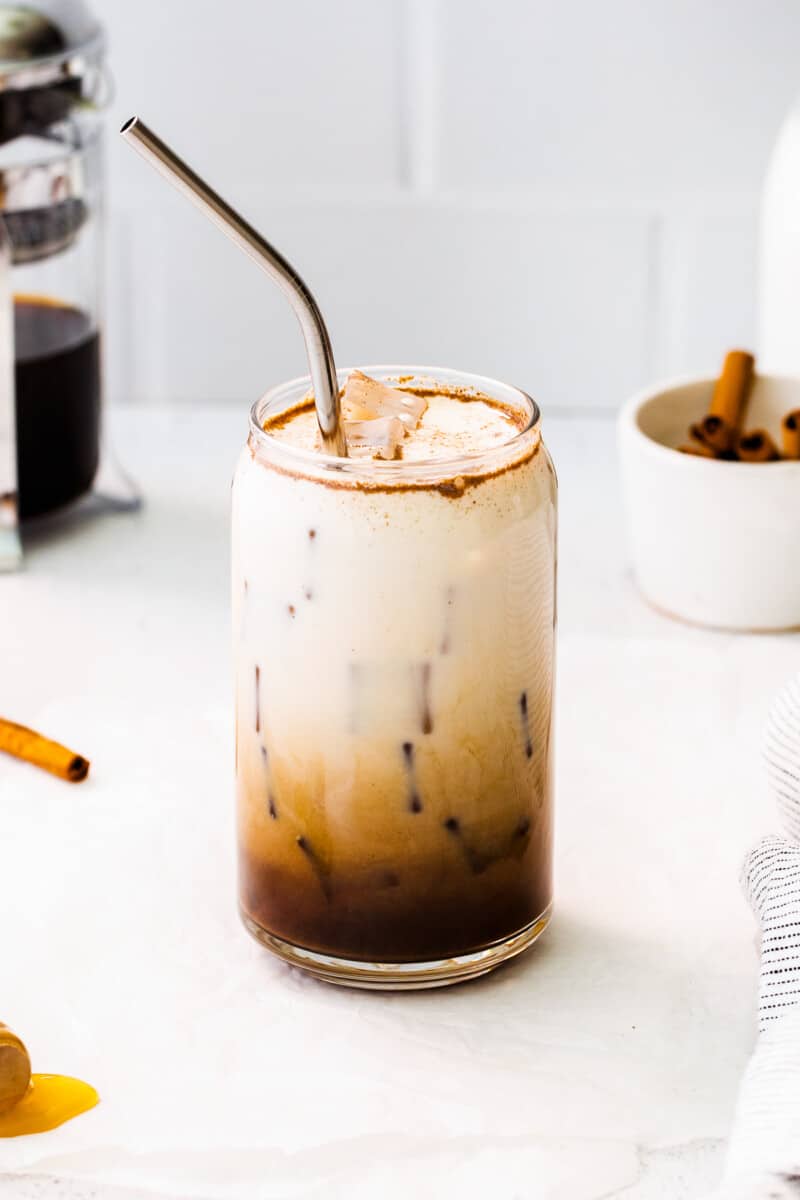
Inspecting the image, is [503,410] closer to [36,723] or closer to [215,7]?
[36,723]

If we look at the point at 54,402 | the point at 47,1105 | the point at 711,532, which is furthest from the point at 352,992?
the point at 54,402

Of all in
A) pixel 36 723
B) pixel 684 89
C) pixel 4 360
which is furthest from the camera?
pixel 684 89

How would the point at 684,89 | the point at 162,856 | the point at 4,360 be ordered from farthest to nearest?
the point at 684,89 → the point at 4,360 → the point at 162,856

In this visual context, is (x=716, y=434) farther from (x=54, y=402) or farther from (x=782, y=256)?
(x=54, y=402)

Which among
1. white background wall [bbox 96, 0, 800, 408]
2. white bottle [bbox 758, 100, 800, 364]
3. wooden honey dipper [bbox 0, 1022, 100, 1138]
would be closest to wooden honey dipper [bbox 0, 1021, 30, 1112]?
wooden honey dipper [bbox 0, 1022, 100, 1138]

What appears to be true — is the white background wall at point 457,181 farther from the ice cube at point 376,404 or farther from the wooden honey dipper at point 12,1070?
the wooden honey dipper at point 12,1070

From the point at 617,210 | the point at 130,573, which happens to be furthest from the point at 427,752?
the point at 617,210

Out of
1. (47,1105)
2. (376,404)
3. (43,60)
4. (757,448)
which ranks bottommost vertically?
(47,1105)

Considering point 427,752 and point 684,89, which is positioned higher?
point 684,89
